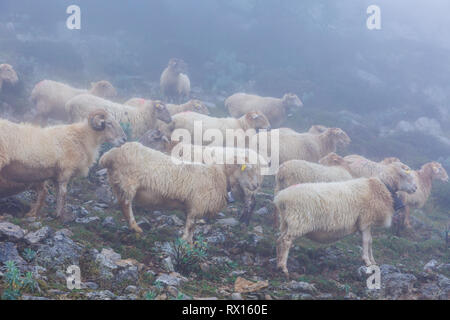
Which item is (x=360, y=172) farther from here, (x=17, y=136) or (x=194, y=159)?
(x=17, y=136)

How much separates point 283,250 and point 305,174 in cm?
314

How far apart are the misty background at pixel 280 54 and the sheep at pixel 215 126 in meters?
6.06

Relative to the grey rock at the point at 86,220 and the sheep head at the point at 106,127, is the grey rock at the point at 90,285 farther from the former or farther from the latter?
the sheep head at the point at 106,127

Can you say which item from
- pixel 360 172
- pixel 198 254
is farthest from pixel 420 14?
pixel 198 254

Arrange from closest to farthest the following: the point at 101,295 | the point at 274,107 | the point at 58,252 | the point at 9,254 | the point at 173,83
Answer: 1. the point at 101,295
2. the point at 9,254
3. the point at 58,252
4. the point at 274,107
5. the point at 173,83

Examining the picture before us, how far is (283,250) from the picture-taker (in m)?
7.61

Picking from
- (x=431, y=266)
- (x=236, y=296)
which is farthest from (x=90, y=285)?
(x=431, y=266)

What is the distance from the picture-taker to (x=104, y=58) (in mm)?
24422

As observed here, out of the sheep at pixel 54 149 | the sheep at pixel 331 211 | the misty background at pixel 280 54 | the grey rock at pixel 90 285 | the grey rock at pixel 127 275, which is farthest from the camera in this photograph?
the misty background at pixel 280 54

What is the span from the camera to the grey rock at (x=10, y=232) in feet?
20.5

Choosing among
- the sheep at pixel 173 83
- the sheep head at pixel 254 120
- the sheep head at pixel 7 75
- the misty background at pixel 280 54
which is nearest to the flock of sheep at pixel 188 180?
the sheep head at pixel 254 120

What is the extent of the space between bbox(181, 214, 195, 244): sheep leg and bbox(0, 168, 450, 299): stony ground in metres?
0.25

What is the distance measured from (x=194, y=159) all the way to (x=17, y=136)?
3.61m

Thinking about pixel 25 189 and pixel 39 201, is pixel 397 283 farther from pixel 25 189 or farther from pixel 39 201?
pixel 25 189
